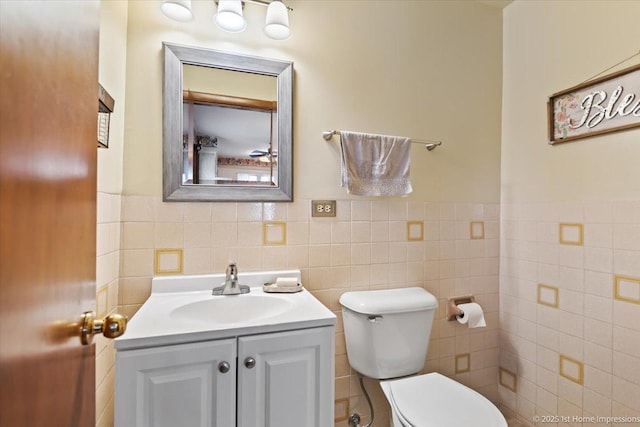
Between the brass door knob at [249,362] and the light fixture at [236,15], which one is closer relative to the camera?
the brass door knob at [249,362]

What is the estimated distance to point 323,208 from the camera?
5.05 ft

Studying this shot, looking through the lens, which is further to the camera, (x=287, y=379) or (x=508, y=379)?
(x=508, y=379)

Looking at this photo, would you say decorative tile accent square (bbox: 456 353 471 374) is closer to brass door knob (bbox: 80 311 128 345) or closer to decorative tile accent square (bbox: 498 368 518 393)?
decorative tile accent square (bbox: 498 368 518 393)

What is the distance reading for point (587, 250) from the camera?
1.44 metres

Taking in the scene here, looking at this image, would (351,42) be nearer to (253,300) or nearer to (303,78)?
(303,78)

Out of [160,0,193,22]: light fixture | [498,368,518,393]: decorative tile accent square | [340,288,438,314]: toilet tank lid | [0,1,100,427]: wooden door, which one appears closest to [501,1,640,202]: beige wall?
A: [340,288,438,314]: toilet tank lid

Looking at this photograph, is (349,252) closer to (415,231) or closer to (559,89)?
(415,231)

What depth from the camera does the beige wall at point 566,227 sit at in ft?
4.30

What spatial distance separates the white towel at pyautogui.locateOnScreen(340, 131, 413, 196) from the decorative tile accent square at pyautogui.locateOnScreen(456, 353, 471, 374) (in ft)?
3.38

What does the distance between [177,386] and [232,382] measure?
16cm

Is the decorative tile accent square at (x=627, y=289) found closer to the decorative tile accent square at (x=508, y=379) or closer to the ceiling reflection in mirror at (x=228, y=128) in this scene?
the decorative tile accent square at (x=508, y=379)

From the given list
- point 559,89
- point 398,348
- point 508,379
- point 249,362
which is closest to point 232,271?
point 249,362

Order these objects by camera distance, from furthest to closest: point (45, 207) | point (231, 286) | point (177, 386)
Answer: point (231, 286), point (177, 386), point (45, 207)

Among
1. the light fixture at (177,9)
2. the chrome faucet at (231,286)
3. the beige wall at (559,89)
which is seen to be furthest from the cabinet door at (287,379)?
the beige wall at (559,89)
